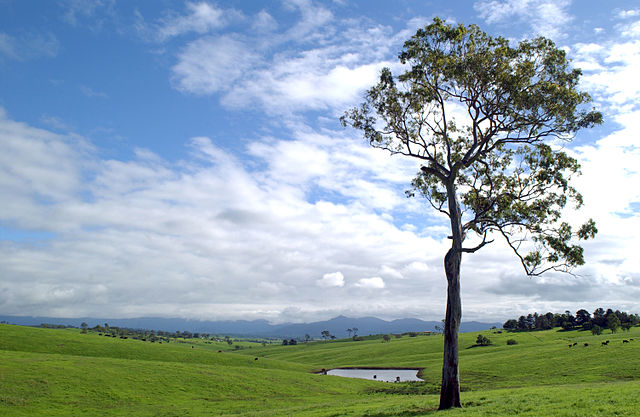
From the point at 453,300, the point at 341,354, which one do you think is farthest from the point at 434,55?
the point at 341,354

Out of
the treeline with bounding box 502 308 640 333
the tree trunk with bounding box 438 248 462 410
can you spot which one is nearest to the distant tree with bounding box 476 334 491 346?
the treeline with bounding box 502 308 640 333

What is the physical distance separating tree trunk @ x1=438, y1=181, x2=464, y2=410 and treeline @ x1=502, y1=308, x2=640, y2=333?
133 metres

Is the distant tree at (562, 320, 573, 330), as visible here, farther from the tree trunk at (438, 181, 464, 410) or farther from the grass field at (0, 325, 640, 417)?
the tree trunk at (438, 181, 464, 410)

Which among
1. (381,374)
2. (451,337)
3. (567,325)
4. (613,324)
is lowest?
(381,374)

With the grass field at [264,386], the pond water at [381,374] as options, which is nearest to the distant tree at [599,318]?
the grass field at [264,386]

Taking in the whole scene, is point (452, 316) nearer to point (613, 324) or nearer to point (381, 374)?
point (381, 374)

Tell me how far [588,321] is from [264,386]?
6099 inches

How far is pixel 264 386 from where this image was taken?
201 feet

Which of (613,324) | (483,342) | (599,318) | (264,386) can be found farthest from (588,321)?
(264,386)

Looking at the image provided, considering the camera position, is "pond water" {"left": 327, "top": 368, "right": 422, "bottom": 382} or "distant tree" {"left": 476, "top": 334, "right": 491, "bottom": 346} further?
"distant tree" {"left": 476, "top": 334, "right": 491, "bottom": 346}

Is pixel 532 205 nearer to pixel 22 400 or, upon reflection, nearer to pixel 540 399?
pixel 540 399

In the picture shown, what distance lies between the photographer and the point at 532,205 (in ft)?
119

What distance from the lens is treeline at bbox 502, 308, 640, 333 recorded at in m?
142

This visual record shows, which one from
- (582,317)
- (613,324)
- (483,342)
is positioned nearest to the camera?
(483,342)
